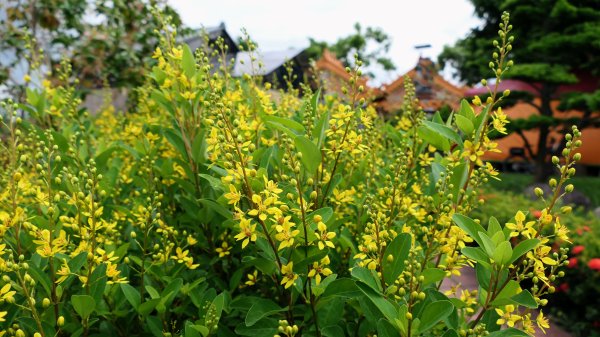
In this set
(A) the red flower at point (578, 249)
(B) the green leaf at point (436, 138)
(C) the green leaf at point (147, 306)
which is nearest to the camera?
(C) the green leaf at point (147, 306)

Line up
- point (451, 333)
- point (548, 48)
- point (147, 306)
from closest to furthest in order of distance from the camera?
point (451, 333) < point (147, 306) < point (548, 48)

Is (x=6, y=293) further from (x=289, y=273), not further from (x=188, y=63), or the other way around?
(x=188, y=63)

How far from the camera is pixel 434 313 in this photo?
3.20 ft

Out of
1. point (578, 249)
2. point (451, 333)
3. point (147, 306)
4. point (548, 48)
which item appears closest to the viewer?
point (451, 333)

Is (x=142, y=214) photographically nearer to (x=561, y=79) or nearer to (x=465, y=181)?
(x=465, y=181)

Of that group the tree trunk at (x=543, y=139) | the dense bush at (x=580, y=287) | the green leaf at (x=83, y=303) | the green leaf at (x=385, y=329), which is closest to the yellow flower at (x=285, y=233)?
the green leaf at (x=385, y=329)

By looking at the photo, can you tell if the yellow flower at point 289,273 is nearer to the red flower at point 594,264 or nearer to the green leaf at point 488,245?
the green leaf at point 488,245

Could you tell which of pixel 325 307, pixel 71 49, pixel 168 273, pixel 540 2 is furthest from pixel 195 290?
pixel 540 2

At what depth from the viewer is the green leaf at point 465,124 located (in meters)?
1.19

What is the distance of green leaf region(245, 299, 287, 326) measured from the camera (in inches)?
Answer: 42.9

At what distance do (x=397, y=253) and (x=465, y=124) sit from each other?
1.35 feet

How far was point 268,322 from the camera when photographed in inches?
46.9

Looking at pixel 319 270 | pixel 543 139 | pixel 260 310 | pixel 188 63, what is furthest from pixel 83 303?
pixel 543 139

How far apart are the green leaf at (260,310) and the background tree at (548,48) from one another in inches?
324
